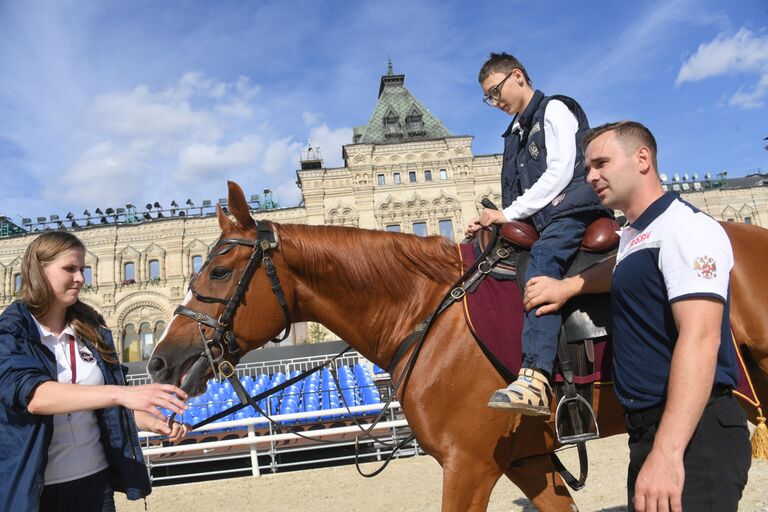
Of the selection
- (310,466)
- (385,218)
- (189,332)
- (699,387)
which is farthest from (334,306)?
(385,218)

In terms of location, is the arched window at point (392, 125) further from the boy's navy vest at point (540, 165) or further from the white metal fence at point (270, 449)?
the boy's navy vest at point (540, 165)

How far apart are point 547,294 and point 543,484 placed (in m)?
1.32

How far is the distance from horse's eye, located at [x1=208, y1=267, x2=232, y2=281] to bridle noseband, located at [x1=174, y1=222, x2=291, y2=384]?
2.8 inches

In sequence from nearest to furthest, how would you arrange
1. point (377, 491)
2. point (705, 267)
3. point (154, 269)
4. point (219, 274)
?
point (705, 267) < point (219, 274) < point (377, 491) < point (154, 269)

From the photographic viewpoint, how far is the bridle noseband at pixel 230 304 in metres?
2.91

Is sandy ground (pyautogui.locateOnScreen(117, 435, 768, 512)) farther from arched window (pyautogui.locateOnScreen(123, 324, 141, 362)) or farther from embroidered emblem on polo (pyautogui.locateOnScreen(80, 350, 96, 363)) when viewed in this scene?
arched window (pyautogui.locateOnScreen(123, 324, 141, 362))

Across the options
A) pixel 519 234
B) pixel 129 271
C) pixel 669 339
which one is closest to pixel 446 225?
pixel 129 271

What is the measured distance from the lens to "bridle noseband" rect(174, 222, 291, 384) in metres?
2.91

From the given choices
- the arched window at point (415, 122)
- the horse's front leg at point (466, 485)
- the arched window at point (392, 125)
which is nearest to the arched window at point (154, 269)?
the arched window at point (392, 125)

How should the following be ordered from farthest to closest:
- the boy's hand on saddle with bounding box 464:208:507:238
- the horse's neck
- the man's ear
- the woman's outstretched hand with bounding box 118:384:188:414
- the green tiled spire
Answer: the green tiled spire
the horse's neck
the boy's hand on saddle with bounding box 464:208:507:238
the woman's outstretched hand with bounding box 118:384:188:414
the man's ear

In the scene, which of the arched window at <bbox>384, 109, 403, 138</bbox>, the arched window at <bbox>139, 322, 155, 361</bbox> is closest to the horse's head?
the arched window at <bbox>139, 322, 155, 361</bbox>

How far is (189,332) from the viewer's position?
291 centimetres

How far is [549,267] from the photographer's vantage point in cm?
280

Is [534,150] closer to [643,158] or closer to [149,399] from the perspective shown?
[643,158]
